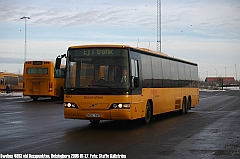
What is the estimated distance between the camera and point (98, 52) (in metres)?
15.7

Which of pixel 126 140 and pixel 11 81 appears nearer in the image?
pixel 126 140

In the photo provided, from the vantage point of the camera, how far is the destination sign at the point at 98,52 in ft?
51.3

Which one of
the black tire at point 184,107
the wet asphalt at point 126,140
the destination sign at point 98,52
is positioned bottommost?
the wet asphalt at point 126,140

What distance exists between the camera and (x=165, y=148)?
11203 mm

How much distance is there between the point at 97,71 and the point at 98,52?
2.30 ft

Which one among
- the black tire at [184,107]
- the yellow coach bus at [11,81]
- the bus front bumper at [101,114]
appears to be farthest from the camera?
the yellow coach bus at [11,81]

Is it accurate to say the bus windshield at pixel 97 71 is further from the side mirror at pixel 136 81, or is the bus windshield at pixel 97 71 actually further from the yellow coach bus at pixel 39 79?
the yellow coach bus at pixel 39 79

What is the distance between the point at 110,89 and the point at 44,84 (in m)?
23.3

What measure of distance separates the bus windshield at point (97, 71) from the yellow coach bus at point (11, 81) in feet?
159

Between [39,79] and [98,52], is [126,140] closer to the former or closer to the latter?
[98,52]

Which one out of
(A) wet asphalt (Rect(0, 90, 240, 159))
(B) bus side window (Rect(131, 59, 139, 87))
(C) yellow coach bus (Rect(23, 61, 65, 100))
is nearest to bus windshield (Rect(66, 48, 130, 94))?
(B) bus side window (Rect(131, 59, 139, 87))

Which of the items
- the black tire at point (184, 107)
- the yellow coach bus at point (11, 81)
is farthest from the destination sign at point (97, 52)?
the yellow coach bus at point (11, 81)

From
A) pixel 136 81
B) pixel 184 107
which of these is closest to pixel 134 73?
pixel 136 81

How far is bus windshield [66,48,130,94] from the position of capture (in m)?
15.4
